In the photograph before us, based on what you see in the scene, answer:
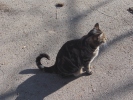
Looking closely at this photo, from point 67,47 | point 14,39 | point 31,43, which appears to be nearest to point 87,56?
point 67,47

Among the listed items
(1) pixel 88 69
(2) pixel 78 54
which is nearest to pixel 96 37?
(2) pixel 78 54

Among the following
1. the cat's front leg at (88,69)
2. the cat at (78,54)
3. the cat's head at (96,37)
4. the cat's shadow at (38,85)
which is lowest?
the cat's shadow at (38,85)

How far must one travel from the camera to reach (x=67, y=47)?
3807 mm

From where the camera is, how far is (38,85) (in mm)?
4031

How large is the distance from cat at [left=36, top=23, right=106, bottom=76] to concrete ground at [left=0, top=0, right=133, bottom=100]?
171 millimetres

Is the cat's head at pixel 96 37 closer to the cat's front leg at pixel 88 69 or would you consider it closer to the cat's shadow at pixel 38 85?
the cat's front leg at pixel 88 69

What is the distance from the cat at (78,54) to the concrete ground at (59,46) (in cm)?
17

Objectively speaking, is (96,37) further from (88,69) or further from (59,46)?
(59,46)

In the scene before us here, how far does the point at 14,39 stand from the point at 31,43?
1.06 ft

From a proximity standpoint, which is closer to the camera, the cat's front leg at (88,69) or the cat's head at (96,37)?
the cat's head at (96,37)

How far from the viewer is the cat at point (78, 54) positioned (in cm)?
370

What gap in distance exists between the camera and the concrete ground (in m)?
3.94

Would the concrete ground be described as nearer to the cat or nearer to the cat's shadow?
the cat's shadow

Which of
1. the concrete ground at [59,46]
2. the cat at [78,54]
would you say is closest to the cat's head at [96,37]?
the cat at [78,54]
